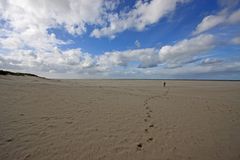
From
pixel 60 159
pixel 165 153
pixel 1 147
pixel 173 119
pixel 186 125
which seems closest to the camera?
pixel 60 159

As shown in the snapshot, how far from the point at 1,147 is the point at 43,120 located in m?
2.35

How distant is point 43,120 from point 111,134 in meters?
3.49

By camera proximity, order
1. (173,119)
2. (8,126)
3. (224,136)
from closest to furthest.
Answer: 1. (8,126)
2. (224,136)
3. (173,119)

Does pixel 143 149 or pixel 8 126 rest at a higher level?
pixel 8 126

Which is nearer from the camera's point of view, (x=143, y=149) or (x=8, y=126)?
(x=143, y=149)

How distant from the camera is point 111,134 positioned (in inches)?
238

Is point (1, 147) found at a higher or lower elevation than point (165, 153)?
higher

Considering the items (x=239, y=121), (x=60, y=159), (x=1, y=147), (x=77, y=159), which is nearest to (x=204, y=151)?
(x=77, y=159)

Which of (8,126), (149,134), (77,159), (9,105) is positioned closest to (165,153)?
(149,134)

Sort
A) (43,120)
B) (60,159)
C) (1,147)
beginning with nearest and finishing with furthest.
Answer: (60,159)
(1,147)
(43,120)

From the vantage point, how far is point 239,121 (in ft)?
28.5

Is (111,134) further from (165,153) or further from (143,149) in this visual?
(165,153)

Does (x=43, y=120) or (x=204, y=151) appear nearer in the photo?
(x=204, y=151)

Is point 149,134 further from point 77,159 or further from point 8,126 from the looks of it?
point 8,126
